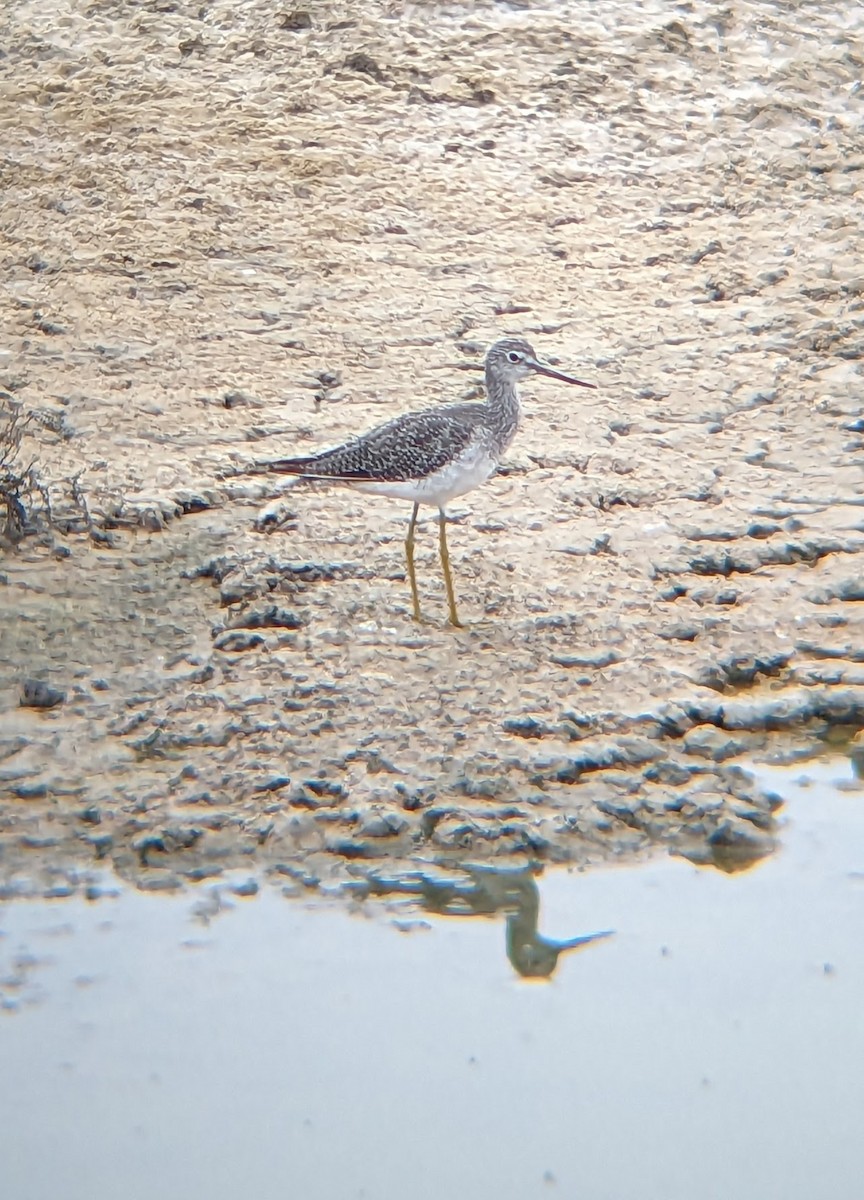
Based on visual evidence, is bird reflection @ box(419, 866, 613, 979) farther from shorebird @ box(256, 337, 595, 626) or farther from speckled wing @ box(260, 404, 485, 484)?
speckled wing @ box(260, 404, 485, 484)

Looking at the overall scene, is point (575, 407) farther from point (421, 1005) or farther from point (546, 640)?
point (421, 1005)

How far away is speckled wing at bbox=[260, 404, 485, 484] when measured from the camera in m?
6.06

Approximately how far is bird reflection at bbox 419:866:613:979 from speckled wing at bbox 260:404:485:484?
157 cm

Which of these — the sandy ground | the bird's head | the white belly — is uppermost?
the bird's head

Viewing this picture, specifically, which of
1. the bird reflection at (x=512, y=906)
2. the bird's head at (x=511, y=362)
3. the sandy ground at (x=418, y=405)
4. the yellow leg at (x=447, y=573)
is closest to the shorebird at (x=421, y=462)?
the yellow leg at (x=447, y=573)

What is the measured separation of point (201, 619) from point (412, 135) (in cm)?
428

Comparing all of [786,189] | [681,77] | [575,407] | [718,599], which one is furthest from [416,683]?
[681,77]

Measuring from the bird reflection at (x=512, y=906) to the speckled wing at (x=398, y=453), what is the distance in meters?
1.57

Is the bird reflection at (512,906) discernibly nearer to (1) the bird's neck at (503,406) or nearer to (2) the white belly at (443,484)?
(2) the white belly at (443,484)

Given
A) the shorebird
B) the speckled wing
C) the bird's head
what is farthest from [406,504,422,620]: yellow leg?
the bird's head

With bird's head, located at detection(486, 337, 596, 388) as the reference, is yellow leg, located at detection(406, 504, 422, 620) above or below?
below

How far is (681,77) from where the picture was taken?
9.98 meters

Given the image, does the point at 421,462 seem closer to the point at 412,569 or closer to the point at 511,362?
the point at 412,569

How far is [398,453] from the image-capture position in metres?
6.07
